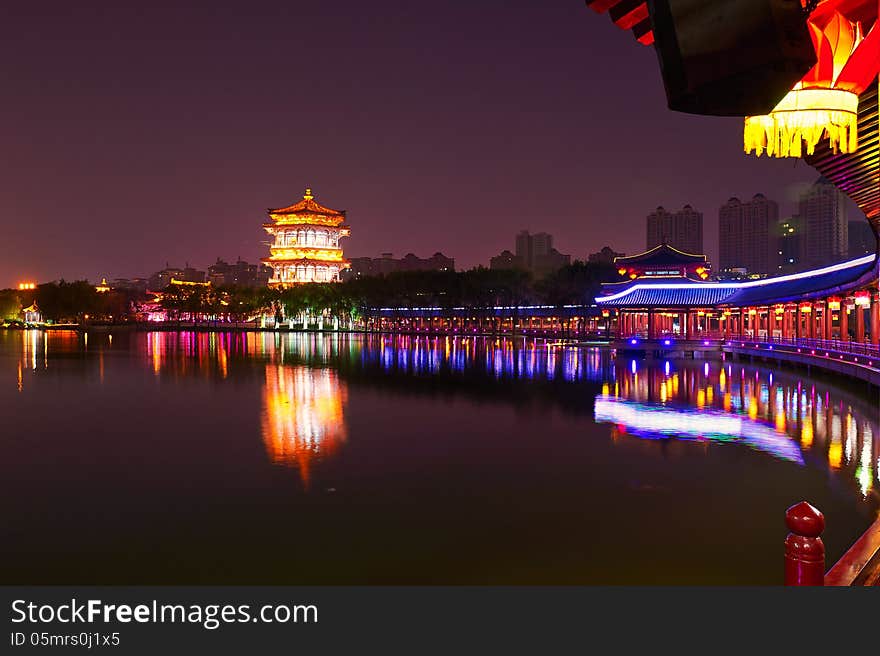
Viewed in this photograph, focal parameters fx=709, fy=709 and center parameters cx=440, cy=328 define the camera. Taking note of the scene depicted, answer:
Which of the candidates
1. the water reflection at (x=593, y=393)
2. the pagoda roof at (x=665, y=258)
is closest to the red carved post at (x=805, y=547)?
the water reflection at (x=593, y=393)

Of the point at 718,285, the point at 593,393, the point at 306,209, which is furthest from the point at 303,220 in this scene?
the point at 593,393

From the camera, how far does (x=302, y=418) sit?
17.1 meters

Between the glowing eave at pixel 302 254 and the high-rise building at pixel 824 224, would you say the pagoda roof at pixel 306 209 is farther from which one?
the high-rise building at pixel 824 224

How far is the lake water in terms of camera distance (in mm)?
7508

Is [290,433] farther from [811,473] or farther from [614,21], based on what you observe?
[614,21]

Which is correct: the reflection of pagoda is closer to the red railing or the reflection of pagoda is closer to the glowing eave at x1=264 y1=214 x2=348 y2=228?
the red railing

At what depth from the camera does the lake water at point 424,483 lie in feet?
24.6

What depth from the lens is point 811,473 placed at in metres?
11.4

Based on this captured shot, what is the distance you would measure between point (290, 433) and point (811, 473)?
9.86 m

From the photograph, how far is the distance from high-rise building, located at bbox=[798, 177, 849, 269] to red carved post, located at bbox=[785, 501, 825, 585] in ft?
381

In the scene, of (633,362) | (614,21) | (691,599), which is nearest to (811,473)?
(691,599)

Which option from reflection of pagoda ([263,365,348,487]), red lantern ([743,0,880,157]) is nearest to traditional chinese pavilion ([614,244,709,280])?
reflection of pagoda ([263,365,348,487])

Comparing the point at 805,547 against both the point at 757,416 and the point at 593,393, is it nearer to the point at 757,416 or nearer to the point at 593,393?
the point at 757,416

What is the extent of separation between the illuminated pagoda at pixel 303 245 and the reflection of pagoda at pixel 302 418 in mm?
74258
